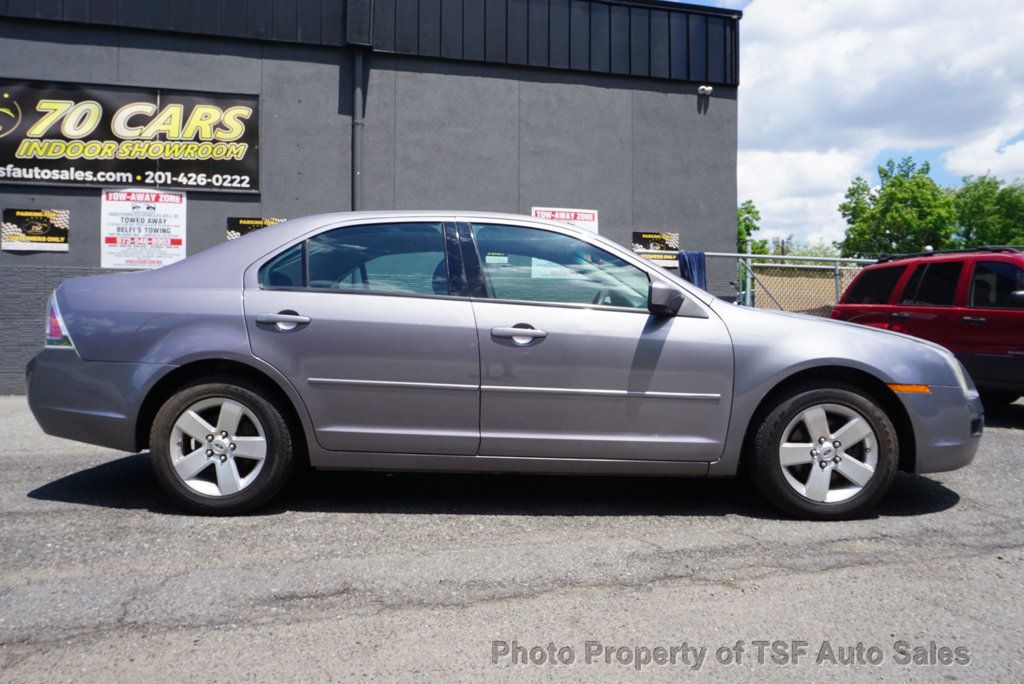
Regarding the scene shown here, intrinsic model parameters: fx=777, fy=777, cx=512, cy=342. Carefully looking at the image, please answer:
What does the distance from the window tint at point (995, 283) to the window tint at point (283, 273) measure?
6.54 meters

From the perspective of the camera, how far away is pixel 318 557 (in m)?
3.59

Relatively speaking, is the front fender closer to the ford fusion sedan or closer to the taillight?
the ford fusion sedan

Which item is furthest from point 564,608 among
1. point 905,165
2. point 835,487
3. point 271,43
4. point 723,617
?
point 905,165

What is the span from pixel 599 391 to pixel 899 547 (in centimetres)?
164

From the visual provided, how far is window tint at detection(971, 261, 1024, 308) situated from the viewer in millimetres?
7305

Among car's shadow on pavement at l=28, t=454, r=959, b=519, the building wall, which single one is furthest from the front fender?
the building wall

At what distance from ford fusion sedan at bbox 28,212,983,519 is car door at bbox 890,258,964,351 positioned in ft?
12.7

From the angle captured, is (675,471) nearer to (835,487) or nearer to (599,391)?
(599,391)

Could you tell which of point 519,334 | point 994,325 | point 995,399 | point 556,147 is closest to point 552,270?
point 519,334

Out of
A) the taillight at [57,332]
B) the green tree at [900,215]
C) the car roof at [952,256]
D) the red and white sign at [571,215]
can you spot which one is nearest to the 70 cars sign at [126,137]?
the red and white sign at [571,215]

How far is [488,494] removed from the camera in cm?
473

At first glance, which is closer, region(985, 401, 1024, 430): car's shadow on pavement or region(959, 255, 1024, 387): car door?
region(959, 255, 1024, 387): car door

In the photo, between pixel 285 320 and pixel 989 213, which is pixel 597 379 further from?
pixel 989 213

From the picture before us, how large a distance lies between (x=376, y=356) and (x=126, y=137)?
25.1ft
